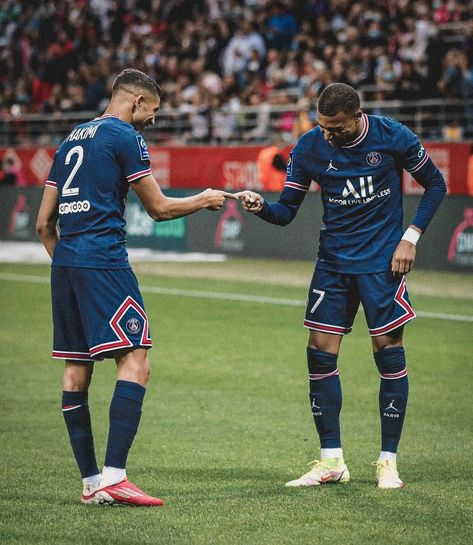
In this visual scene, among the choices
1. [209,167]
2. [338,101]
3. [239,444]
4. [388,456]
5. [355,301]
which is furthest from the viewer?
[209,167]

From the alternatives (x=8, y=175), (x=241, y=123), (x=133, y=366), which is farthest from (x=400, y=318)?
(x=8, y=175)

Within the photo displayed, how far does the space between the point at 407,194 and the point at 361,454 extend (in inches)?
462

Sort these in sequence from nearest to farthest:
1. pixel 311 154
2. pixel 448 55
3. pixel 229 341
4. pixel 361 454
Result: 1. pixel 311 154
2. pixel 361 454
3. pixel 229 341
4. pixel 448 55

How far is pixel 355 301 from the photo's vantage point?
6.38 m

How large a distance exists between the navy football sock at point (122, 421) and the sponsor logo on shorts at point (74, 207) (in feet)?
2.91

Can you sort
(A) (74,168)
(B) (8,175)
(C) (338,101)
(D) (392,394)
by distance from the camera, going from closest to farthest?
(A) (74,168)
(C) (338,101)
(D) (392,394)
(B) (8,175)

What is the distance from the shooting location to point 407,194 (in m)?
18.4

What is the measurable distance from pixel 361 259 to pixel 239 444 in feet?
5.73

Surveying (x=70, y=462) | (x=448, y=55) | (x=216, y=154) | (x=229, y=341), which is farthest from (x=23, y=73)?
(x=70, y=462)

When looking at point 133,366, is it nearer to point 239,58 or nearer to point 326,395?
point 326,395

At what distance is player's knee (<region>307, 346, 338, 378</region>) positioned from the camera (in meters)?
6.29

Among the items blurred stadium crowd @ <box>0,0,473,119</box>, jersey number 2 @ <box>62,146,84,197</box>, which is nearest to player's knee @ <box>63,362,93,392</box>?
jersey number 2 @ <box>62,146,84,197</box>

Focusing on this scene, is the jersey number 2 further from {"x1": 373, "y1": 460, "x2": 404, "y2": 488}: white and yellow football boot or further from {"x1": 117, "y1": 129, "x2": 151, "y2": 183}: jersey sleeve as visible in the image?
{"x1": 373, "y1": 460, "x2": 404, "y2": 488}: white and yellow football boot

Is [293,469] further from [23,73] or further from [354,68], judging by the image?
[23,73]
